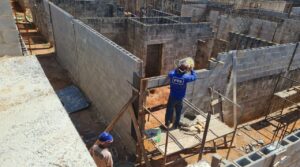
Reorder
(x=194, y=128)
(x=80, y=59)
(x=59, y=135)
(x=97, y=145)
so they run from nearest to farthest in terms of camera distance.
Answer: (x=59, y=135), (x=97, y=145), (x=194, y=128), (x=80, y=59)

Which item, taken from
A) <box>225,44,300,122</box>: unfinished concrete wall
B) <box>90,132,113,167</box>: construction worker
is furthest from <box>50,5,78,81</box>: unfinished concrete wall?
<box>225,44,300,122</box>: unfinished concrete wall

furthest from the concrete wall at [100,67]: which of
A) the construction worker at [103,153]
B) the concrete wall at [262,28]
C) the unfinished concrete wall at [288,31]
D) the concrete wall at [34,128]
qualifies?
the unfinished concrete wall at [288,31]

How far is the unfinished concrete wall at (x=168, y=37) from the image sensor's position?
35.2 feet

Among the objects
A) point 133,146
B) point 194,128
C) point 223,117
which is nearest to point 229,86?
point 223,117

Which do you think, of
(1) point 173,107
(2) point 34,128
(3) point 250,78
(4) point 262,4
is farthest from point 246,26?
(2) point 34,128

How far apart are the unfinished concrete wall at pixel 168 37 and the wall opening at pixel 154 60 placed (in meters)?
0.20

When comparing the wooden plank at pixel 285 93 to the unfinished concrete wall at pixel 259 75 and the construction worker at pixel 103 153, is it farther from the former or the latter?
the construction worker at pixel 103 153

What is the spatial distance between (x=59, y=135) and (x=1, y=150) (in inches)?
20.8

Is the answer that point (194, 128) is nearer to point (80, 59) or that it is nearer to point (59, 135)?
point (59, 135)

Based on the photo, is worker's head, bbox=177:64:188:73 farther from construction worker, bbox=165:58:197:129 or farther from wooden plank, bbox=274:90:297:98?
wooden plank, bbox=274:90:297:98

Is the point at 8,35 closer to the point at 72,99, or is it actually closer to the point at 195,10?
the point at 72,99

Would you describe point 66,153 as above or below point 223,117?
above

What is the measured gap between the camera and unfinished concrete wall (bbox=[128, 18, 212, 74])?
1073cm

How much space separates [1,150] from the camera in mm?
2346
